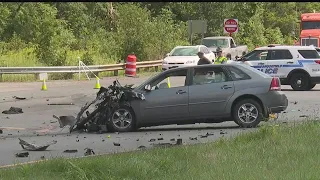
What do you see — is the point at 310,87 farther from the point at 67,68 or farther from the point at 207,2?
the point at 207,2

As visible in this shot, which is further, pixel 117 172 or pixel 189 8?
pixel 189 8

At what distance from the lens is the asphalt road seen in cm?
1193

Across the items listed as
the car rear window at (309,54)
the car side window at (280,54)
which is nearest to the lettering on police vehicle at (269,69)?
the car side window at (280,54)

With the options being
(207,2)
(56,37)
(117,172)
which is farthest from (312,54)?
(207,2)

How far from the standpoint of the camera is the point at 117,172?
25.8 feet

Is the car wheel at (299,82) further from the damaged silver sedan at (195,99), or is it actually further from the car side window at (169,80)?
the car side window at (169,80)

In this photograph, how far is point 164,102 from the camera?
46.3 ft

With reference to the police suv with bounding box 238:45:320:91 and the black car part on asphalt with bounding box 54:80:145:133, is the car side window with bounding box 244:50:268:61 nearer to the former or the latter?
the police suv with bounding box 238:45:320:91

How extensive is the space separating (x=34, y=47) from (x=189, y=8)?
20.8 meters

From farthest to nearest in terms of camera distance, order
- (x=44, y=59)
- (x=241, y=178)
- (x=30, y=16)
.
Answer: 1. (x=30, y=16)
2. (x=44, y=59)
3. (x=241, y=178)

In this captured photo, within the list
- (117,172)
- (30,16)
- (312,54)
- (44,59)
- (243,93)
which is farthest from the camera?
(30,16)

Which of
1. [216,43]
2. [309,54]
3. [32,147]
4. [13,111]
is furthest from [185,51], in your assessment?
[32,147]

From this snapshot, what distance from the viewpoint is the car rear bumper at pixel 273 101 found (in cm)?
1418

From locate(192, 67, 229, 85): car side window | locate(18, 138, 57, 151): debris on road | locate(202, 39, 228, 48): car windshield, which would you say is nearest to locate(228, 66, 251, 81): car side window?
locate(192, 67, 229, 85): car side window
